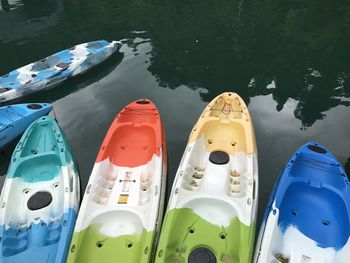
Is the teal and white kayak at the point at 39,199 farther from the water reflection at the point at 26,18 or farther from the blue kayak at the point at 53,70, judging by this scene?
the water reflection at the point at 26,18

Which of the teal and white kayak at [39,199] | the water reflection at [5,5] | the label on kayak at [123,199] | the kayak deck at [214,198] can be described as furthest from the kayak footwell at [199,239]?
the water reflection at [5,5]

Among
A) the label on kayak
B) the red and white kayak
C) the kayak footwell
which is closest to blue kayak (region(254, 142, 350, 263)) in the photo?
the kayak footwell

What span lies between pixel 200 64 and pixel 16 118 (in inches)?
293

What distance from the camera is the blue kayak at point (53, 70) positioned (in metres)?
11.1

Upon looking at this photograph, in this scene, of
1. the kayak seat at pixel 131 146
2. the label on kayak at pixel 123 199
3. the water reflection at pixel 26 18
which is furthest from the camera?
the water reflection at pixel 26 18

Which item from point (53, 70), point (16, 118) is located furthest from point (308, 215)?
point (53, 70)

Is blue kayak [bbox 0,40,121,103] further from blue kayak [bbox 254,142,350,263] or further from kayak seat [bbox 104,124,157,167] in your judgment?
blue kayak [bbox 254,142,350,263]

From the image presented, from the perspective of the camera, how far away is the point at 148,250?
18.1ft

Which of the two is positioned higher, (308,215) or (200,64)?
(200,64)

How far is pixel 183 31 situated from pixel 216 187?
11321 mm

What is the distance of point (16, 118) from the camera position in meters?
9.45

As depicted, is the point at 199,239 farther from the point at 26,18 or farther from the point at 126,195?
the point at 26,18

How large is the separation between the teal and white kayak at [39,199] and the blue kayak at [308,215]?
151 inches

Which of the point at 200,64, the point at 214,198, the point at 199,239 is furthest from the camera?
the point at 200,64
